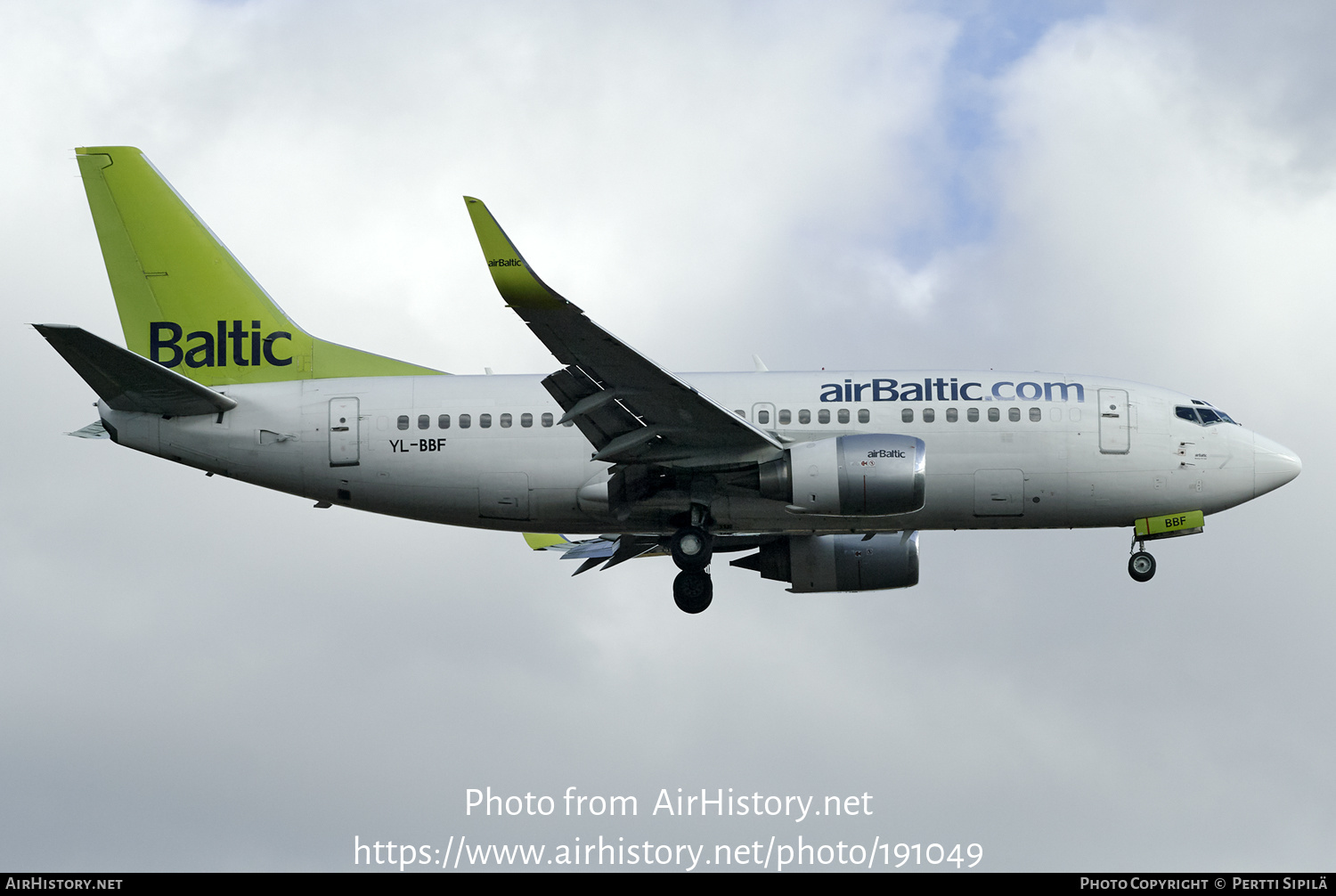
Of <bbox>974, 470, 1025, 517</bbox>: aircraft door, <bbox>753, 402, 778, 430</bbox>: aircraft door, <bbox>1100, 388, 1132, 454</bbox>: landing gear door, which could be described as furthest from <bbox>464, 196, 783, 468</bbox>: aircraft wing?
<bbox>1100, 388, 1132, 454</bbox>: landing gear door

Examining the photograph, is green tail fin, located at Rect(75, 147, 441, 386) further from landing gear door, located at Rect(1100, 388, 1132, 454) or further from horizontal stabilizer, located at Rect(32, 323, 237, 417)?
landing gear door, located at Rect(1100, 388, 1132, 454)

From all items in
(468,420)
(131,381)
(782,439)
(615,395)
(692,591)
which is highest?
(131,381)

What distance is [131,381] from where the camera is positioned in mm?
32281

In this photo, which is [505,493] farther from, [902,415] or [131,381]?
[902,415]

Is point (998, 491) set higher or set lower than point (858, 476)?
higher

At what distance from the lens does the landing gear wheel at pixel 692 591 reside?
33.5m

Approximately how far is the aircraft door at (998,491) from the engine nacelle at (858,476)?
2093 mm

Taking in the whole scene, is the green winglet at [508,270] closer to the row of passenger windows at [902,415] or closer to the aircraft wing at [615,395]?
the aircraft wing at [615,395]

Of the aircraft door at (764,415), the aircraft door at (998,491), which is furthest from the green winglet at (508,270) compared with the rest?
the aircraft door at (998,491)

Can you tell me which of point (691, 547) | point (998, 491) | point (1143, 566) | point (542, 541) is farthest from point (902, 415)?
point (542, 541)

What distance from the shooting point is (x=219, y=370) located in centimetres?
3516

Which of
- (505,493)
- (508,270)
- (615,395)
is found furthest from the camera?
(505,493)

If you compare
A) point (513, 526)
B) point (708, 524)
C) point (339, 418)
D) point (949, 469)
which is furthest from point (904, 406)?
point (339, 418)

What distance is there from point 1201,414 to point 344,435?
18.5 m
